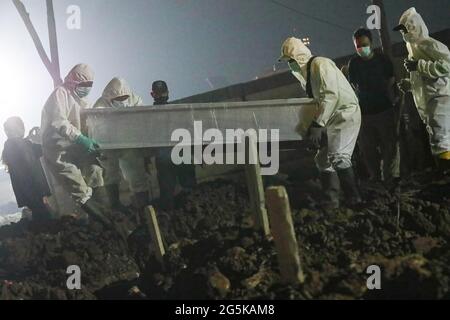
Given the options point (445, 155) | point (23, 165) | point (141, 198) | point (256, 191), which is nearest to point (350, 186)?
point (256, 191)

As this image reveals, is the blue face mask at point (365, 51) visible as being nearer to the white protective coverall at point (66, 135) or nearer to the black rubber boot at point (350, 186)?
the black rubber boot at point (350, 186)

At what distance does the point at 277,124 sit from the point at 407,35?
6.13 feet

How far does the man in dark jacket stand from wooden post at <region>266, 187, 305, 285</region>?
13.4 ft

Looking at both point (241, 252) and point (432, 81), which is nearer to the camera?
point (241, 252)

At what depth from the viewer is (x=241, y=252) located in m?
3.89

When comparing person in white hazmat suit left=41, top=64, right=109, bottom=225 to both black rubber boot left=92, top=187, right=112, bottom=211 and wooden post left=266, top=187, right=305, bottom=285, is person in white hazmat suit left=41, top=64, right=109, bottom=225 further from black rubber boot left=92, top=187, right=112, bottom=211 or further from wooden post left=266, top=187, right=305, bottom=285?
wooden post left=266, top=187, right=305, bottom=285

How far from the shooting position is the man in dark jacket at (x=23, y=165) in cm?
584

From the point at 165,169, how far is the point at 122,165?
0.66m

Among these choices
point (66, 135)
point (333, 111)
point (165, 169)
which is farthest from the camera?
point (165, 169)

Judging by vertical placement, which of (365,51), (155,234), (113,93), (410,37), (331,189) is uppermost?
(410,37)

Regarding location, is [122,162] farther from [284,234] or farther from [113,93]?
[284,234]

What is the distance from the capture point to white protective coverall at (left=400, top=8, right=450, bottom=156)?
4.64 m
